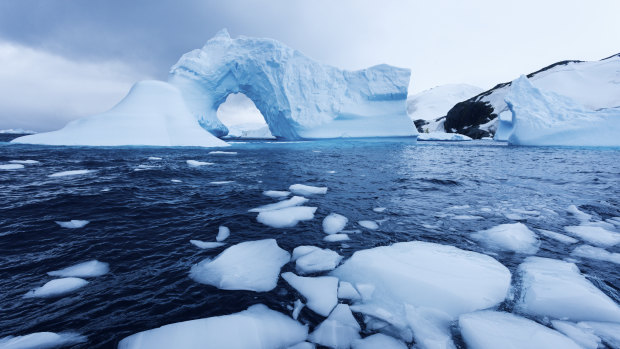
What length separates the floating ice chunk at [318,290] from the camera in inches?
69.6

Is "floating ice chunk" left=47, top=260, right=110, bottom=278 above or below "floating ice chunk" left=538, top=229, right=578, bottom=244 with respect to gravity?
above

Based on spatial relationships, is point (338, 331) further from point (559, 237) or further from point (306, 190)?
point (306, 190)

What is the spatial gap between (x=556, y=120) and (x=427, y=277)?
25.2 metres

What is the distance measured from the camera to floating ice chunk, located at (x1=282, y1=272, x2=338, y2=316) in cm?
177

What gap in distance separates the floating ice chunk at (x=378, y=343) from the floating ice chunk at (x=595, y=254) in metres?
2.25

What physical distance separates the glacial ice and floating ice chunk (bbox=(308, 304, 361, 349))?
13990 mm

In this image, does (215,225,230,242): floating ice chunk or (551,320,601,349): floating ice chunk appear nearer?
(551,320,601,349): floating ice chunk

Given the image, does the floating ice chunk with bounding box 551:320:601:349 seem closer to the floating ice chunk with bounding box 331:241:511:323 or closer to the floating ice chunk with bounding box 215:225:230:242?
the floating ice chunk with bounding box 331:241:511:323

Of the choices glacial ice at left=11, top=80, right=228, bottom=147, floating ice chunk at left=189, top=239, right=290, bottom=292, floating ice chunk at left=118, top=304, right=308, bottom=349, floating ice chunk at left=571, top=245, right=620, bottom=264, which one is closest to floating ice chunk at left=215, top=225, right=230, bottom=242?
floating ice chunk at left=189, top=239, right=290, bottom=292

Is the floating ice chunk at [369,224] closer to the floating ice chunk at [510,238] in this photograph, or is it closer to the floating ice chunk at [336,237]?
the floating ice chunk at [336,237]

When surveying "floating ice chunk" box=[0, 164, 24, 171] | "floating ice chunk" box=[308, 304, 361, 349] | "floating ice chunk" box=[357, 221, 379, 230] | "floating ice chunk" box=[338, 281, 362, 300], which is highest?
"floating ice chunk" box=[0, 164, 24, 171]

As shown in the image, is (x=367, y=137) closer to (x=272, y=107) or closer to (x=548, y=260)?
(x=272, y=107)

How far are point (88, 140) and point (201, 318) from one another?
15.1 metres

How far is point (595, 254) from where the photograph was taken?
94.9 inches
